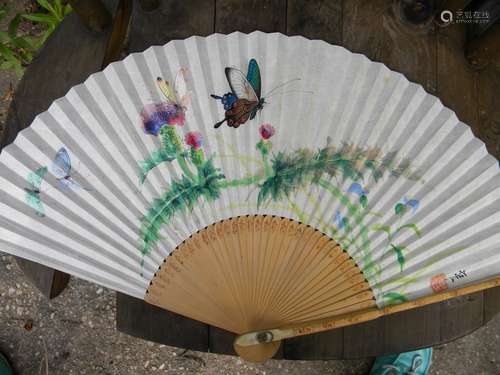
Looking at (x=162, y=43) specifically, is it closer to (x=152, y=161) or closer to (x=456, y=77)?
(x=152, y=161)

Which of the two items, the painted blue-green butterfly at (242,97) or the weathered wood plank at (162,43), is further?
the weathered wood plank at (162,43)

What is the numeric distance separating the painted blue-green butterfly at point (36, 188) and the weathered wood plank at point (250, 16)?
479 millimetres

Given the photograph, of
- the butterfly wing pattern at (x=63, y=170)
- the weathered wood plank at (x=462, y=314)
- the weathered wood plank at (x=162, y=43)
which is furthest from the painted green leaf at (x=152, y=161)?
the weathered wood plank at (x=462, y=314)

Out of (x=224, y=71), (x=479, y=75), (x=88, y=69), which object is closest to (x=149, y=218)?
(x=224, y=71)

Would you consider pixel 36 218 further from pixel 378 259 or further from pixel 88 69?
pixel 378 259

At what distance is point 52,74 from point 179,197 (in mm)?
434

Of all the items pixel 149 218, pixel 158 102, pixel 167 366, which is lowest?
pixel 167 366

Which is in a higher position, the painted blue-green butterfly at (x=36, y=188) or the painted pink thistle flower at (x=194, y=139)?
the painted pink thistle flower at (x=194, y=139)

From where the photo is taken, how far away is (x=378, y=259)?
33.6 inches

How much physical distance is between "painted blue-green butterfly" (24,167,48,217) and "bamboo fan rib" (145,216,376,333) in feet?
0.77

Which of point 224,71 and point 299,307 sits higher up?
point 224,71

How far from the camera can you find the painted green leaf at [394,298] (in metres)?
0.84

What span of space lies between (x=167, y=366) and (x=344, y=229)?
92 centimetres

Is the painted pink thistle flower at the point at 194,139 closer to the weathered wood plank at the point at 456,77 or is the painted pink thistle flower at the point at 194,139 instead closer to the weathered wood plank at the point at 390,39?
the weathered wood plank at the point at 390,39
